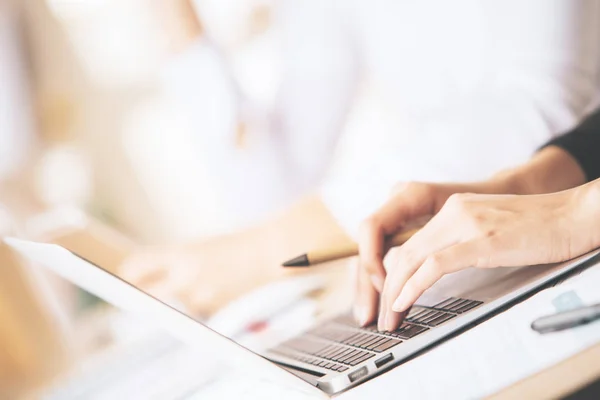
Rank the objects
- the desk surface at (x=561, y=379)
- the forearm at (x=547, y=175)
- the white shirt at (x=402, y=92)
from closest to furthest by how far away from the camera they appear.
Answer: the desk surface at (x=561, y=379)
the forearm at (x=547, y=175)
the white shirt at (x=402, y=92)

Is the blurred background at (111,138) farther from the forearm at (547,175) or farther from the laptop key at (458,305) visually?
the laptop key at (458,305)

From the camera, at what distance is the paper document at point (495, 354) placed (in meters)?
0.36

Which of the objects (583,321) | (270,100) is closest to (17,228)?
(270,100)

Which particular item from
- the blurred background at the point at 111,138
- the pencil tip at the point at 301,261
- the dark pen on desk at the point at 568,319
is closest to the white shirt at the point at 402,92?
the blurred background at the point at 111,138

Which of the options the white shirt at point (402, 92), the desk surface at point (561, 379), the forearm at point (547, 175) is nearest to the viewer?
the desk surface at point (561, 379)

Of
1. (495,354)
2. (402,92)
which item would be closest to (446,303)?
(495,354)

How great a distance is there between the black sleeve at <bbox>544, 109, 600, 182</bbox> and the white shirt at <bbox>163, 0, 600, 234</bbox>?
0.25ft

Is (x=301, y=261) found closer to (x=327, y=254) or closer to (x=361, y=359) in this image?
(x=327, y=254)

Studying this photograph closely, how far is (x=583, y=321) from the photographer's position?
14.8 inches

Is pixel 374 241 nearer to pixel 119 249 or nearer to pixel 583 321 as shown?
pixel 583 321

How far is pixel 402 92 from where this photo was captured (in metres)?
0.79

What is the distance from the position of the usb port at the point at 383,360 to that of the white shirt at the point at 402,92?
30 cm

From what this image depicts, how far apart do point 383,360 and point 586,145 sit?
34cm

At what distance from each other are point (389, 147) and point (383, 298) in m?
0.30
